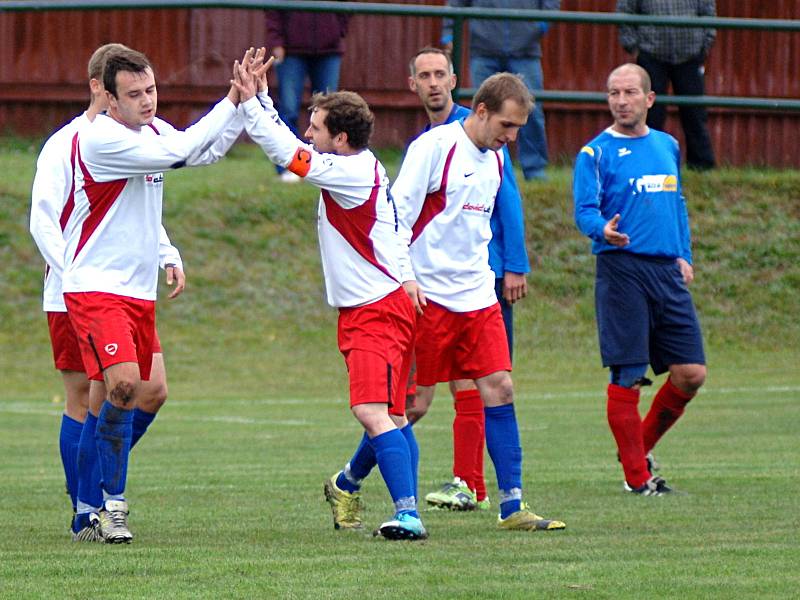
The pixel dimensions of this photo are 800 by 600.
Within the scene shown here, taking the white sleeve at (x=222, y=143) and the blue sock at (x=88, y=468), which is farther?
the blue sock at (x=88, y=468)

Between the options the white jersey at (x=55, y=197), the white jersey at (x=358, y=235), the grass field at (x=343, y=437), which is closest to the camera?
the grass field at (x=343, y=437)

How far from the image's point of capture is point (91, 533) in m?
7.19

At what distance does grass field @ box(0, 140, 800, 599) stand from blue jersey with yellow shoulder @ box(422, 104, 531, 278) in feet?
3.76

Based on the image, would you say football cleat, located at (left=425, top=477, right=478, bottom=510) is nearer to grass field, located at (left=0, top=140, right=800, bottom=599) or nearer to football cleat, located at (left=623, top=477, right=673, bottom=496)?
grass field, located at (left=0, top=140, right=800, bottom=599)

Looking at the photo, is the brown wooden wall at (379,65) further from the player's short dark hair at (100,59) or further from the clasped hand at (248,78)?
the clasped hand at (248,78)

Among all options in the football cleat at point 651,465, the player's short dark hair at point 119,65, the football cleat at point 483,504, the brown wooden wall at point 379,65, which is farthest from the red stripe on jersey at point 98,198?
the brown wooden wall at point 379,65

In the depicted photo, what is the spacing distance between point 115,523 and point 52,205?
54.7 inches

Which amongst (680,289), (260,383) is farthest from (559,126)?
(680,289)

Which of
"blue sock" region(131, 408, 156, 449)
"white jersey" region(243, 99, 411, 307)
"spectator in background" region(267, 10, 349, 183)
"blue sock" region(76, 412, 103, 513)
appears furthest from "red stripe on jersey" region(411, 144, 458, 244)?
"spectator in background" region(267, 10, 349, 183)

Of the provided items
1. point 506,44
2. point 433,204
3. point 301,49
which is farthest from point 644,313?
point 301,49

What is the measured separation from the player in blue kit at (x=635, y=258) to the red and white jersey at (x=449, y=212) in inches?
46.8

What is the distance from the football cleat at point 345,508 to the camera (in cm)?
748

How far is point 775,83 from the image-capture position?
1945cm

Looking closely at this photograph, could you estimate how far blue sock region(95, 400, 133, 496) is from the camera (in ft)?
23.5
